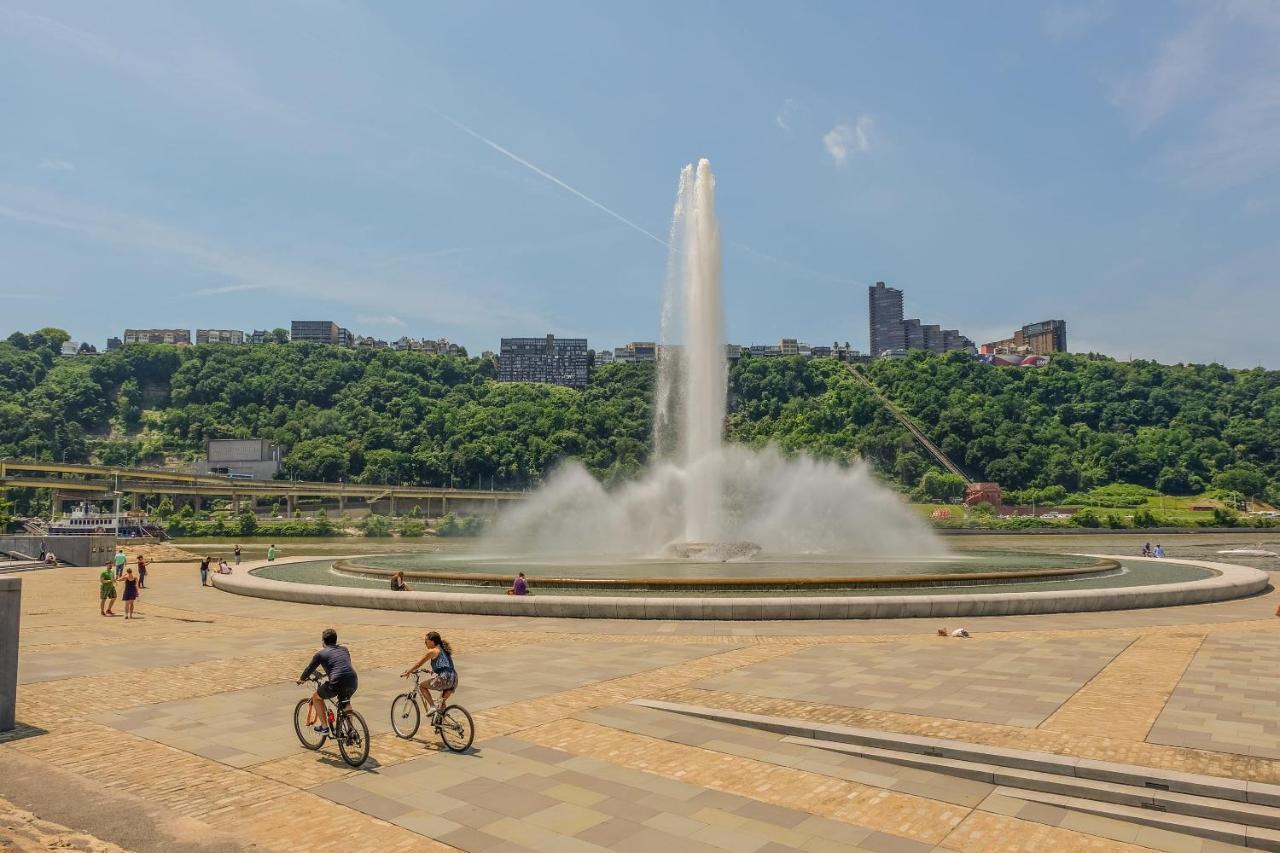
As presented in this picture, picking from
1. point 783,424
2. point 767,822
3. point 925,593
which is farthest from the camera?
point 783,424

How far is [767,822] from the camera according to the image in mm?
7492

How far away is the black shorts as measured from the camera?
29.8 ft

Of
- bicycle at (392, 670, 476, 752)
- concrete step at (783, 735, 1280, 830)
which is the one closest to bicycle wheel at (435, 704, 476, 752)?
bicycle at (392, 670, 476, 752)

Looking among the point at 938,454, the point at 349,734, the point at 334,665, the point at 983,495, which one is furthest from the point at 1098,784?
the point at 938,454

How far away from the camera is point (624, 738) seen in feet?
32.9

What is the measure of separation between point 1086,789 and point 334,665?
8141 mm

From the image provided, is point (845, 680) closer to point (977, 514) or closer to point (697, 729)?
point (697, 729)

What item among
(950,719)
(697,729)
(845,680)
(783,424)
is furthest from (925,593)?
(783,424)

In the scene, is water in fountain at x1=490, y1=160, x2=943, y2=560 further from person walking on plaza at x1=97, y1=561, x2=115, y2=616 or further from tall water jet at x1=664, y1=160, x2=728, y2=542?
person walking on plaza at x1=97, y1=561, x2=115, y2=616

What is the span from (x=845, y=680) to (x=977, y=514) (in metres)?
110

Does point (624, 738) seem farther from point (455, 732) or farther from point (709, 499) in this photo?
point (709, 499)

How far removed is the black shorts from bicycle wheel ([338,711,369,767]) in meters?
0.22

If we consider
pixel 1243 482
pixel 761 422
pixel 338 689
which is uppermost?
pixel 761 422

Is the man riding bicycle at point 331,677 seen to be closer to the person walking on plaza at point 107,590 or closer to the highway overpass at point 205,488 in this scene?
the person walking on plaza at point 107,590
